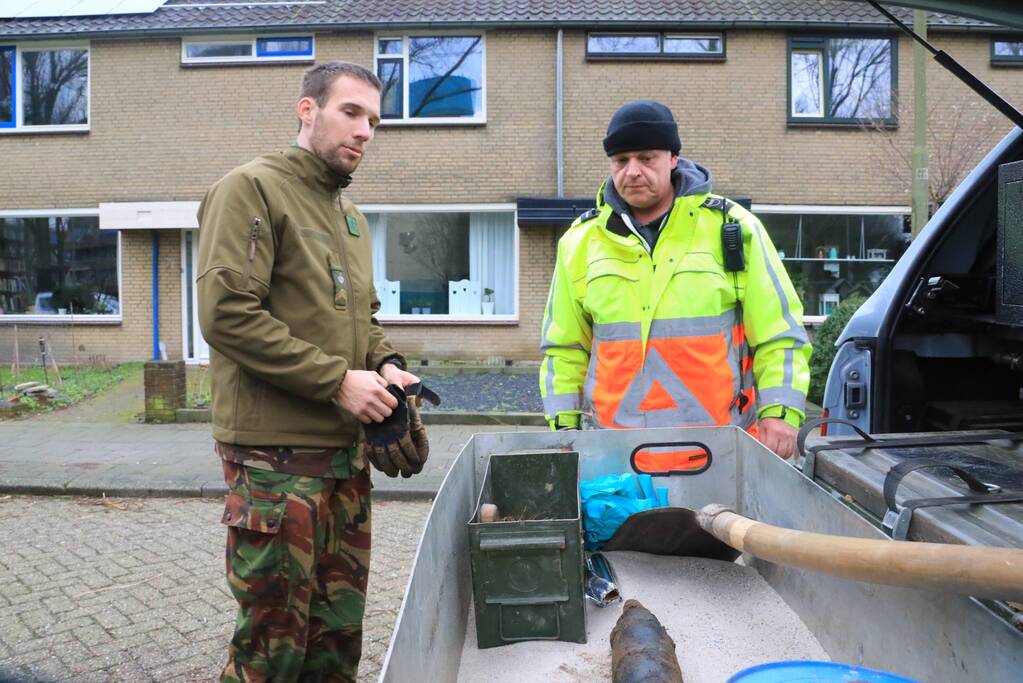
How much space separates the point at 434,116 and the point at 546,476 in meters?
13.4

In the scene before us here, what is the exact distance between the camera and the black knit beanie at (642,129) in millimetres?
2713

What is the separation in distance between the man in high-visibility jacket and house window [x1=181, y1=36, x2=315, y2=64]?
1334cm

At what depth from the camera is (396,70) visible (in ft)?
49.1

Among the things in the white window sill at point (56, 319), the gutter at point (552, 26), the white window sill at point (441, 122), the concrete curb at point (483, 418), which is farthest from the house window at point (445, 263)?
the concrete curb at point (483, 418)

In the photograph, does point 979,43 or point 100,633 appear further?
point 979,43

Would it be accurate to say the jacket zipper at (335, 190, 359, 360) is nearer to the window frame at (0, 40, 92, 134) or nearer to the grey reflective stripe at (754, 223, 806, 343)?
the grey reflective stripe at (754, 223, 806, 343)

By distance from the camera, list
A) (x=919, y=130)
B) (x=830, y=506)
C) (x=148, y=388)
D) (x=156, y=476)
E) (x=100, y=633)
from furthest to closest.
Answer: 1. (x=148, y=388)
2. (x=919, y=130)
3. (x=156, y=476)
4. (x=100, y=633)
5. (x=830, y=506)

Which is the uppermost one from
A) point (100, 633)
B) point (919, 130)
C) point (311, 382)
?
point (919, 130)

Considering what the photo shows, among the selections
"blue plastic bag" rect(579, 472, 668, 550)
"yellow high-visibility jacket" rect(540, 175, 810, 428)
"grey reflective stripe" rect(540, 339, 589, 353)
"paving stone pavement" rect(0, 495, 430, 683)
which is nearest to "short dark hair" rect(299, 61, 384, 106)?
"yellow high-visibility jacket" rect(540, 175, 810, 428)

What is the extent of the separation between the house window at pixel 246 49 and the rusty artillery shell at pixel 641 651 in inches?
574

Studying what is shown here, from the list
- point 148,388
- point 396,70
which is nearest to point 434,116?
point 396,70

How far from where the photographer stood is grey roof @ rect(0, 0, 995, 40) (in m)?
14.4

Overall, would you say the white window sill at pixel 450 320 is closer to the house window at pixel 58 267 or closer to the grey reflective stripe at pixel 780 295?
the house window at pixel 58 267

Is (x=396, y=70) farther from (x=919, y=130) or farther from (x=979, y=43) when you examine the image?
(x=979, y=43)
